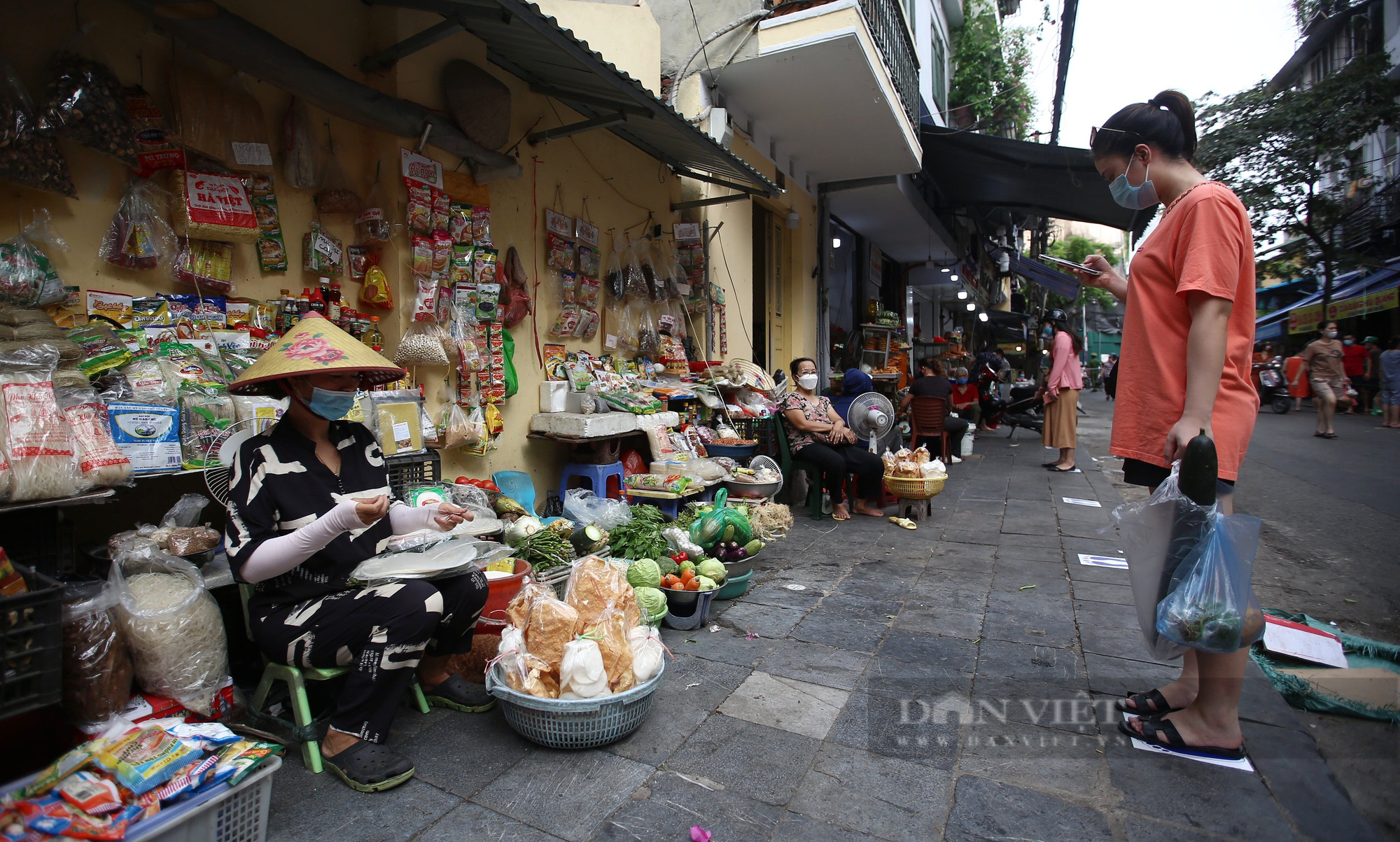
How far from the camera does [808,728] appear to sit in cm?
269

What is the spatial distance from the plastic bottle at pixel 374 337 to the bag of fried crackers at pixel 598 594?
2105 mm

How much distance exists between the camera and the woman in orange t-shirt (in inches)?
87.7

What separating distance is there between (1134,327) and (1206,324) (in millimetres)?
290

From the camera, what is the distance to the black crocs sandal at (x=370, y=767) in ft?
7.41

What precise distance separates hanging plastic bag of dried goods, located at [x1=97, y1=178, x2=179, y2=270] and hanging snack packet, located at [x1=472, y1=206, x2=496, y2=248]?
5.91ft

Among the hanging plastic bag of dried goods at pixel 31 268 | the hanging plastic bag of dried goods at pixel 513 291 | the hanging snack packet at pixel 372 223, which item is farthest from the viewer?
the hanging plastic bag of dried goods at pixel 513 291

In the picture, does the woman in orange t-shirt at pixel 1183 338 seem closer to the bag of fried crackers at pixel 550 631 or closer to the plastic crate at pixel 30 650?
the bag of fried crackers at pixel 550 631

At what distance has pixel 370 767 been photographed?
2.29 metres

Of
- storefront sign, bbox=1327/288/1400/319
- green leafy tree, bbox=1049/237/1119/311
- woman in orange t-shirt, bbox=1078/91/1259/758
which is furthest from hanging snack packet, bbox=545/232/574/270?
green leafy tree, bbox=1049/237/1119/311

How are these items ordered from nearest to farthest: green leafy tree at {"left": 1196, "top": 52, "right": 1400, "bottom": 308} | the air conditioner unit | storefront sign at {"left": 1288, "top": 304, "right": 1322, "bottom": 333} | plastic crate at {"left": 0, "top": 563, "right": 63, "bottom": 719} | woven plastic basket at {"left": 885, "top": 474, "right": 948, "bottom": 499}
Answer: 1. plastic crate at {"left": 0, "top": 563, "right": 63, "bottom": 719}
2. woven plastic basket at {"left": 885, "top": 474, "right": 948, "bottom": 499}
3. the air conditioner unit
4. green leafy tree at {"left": 1196, "top": 52, "right": 1400, "bottom": 308}
5. storefront sign at {"left": 1288, "top": 304, "right": 1322, "bottom": 333}

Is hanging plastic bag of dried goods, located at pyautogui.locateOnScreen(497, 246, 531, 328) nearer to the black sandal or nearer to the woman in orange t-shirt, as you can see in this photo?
the woman in orange t-shirt

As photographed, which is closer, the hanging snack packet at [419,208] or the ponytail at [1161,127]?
the ponytail at [1161,127]

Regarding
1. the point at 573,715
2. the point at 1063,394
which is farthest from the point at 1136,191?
the point at 1063,394

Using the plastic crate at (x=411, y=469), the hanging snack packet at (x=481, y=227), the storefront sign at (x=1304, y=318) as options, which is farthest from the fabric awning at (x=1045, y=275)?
the plastic crate at (x=411, y=469)
